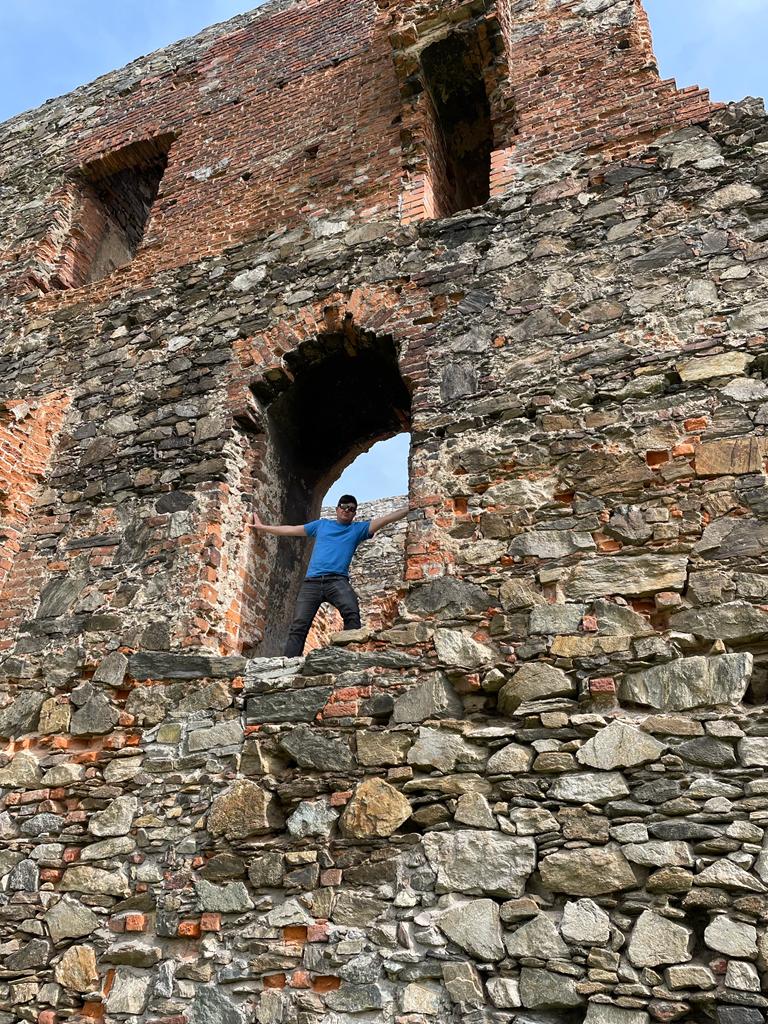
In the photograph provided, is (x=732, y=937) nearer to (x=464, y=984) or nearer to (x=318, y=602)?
(x=464, y=984)

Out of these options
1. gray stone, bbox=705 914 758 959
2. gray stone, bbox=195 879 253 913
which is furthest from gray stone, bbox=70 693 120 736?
gray stone, bbox=705 914 758 959

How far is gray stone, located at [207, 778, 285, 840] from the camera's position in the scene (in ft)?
12.3

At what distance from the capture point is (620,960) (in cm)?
291

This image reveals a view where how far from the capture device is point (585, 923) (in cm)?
301

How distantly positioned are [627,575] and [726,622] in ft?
1.60

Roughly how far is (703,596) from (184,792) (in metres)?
2.76

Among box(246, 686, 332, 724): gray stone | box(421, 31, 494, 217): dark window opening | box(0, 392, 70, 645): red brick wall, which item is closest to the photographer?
box(246, 686, 332, 724): gray stone

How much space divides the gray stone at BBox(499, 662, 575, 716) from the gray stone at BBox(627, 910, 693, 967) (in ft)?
3.11

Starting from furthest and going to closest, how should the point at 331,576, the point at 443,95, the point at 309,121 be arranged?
the point at 309,121 → the point at 443,95 → the point at 331,576

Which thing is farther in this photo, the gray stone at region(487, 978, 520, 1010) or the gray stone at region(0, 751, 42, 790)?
the gray stone at region(0, 751, 42, 790)

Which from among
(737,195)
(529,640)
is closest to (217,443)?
(529,640)

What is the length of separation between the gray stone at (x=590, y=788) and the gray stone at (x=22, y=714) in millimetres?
3106

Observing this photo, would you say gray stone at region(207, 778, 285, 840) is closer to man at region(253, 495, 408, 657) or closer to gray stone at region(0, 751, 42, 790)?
man at region(253, 495, 408, 657)

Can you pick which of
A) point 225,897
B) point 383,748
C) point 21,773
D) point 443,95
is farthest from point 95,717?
point 443,95
